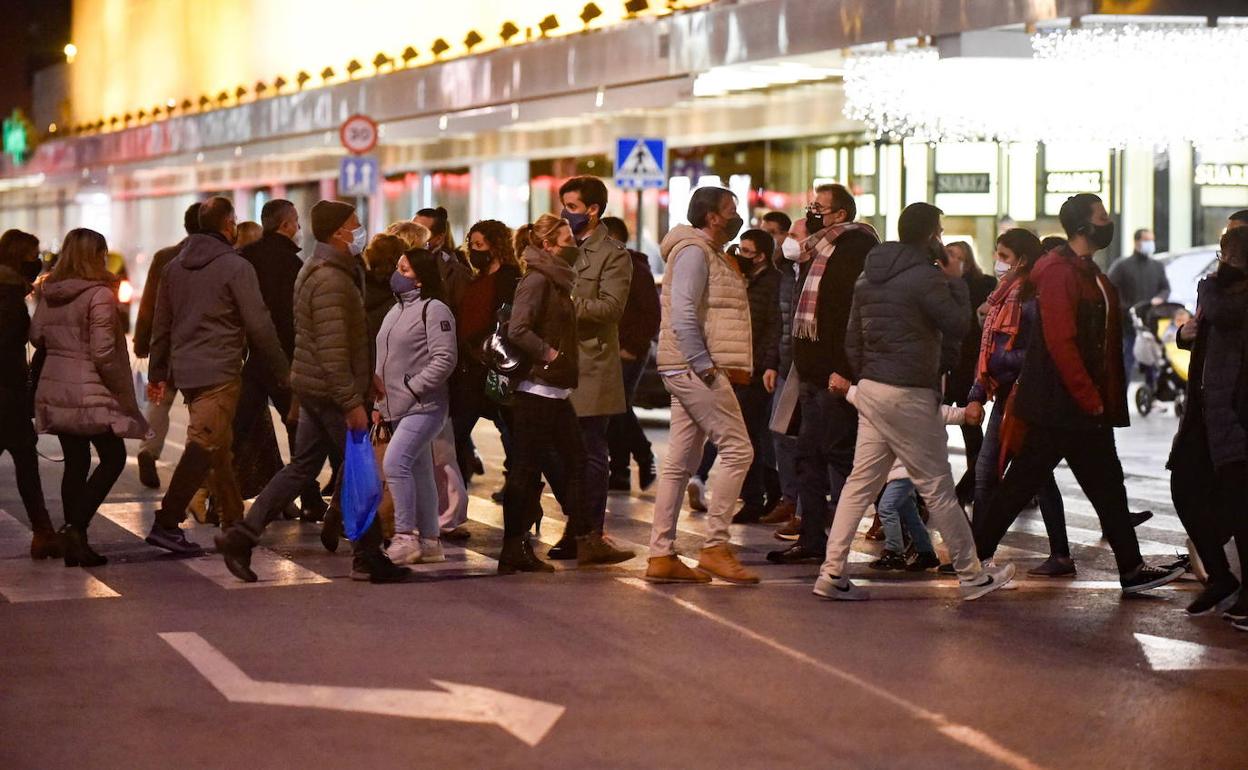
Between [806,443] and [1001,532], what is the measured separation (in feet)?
3.99

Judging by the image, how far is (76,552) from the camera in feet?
36.1

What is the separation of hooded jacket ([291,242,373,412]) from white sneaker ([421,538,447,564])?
1.04m

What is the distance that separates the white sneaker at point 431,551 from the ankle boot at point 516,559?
0.54 metres

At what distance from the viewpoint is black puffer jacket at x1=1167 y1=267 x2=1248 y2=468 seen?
365 inches

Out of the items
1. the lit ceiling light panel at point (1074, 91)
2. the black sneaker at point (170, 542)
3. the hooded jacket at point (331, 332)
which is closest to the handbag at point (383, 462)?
the hooded jacket at point (331, 332)

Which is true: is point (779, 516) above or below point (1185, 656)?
below

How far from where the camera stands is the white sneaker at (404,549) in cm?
1102

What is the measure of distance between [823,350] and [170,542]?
3414mm

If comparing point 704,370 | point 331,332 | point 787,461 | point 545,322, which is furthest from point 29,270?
point 787,461

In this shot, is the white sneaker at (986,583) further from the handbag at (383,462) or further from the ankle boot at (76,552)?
the ankle boot at (76,552)

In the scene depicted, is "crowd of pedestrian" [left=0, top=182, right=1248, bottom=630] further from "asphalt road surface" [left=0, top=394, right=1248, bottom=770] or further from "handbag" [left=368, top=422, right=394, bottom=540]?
"asphalt road surface" [left=0, top=394, right=1248, bottom=770]

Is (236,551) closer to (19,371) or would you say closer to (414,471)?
(414,471)

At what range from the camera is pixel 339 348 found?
405 inches

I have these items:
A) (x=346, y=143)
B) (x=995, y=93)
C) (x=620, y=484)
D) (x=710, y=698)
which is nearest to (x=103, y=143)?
(x=346, y=143)
